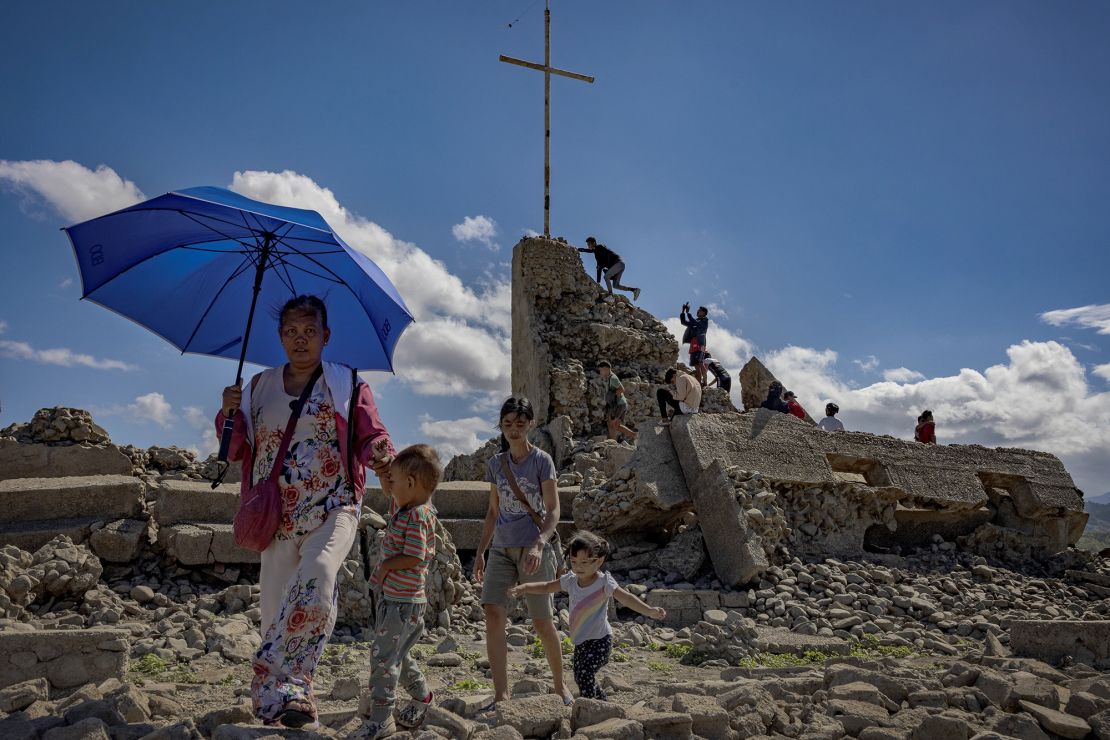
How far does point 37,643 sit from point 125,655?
1.40ft

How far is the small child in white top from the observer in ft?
12.6

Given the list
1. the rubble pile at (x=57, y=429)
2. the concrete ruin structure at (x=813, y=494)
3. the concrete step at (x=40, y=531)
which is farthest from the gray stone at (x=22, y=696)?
the rubble pile at (x=57, y=429)

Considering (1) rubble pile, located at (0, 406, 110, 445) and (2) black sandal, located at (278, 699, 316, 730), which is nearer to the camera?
(2) black sandal, located at (278, 699, 316, 730)

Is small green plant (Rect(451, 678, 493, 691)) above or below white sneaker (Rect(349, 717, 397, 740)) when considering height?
below

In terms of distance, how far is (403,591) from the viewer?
10.2 feet

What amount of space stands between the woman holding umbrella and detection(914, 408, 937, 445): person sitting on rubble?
36.8 ft

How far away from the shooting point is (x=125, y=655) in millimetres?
4086

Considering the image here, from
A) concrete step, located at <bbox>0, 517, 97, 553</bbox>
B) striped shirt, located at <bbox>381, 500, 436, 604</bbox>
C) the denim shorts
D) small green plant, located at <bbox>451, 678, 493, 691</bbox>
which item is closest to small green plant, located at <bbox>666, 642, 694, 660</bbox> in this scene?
small green plant, located at <bbox>451, 678, 493, 691</bbox>

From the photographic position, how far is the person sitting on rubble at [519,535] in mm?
3873

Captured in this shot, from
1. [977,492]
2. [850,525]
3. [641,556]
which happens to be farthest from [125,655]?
[977,492]

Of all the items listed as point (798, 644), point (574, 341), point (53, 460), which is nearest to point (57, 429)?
point (53, 460)

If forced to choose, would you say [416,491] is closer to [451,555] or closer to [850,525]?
[451,555]

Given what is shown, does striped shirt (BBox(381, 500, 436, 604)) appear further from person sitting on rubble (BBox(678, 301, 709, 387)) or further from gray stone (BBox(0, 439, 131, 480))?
person sitting on rubble (BBox(678, 301, 709, 387))

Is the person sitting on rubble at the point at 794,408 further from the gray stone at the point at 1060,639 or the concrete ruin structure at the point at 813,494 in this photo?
the gray stone at the point at 1060,639
